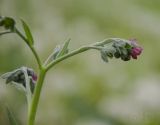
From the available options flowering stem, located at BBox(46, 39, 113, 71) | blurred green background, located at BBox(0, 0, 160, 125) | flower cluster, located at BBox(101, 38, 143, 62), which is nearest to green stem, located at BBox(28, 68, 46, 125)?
flowering stem, located at BBox(46, 39, 113, 71)

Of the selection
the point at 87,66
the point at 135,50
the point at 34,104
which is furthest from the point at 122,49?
the point at 87,66

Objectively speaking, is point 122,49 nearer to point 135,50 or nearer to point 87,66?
point 135,50

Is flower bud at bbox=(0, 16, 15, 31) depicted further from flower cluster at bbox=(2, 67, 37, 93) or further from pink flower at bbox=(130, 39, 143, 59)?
pink flower at bbox=(130, 39, 143, 59)

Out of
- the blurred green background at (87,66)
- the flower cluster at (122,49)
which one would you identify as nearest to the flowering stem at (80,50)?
the flower cluster at (122,49)

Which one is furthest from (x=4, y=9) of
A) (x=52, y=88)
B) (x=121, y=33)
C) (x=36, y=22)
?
(x=121, y=33)

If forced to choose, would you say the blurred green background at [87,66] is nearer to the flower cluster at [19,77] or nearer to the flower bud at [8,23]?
the flower cluster at [19,77]

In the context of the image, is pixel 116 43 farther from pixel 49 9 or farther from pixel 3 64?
pixel 49 9

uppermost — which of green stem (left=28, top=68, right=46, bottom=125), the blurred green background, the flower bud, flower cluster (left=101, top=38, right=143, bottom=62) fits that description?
the flower bud
